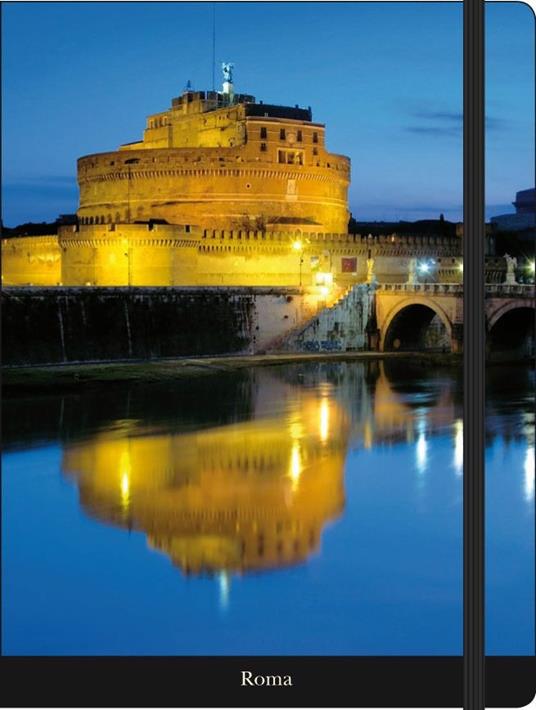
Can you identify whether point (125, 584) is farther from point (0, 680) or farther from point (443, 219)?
point (443, 219)

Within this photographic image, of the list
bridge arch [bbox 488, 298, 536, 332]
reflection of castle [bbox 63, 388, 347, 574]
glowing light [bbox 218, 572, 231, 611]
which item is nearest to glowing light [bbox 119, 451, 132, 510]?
reflection of castle [bbox 63, 388, 347, 574]

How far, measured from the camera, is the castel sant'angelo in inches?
1121

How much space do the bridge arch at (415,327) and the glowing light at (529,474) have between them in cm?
1189

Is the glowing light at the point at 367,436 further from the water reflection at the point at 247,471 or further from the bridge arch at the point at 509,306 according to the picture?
the bridge arch at the point at 509,306

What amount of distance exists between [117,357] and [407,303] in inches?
293

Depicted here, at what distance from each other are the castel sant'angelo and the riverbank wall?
281 centimetres

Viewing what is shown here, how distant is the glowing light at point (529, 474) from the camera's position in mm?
12375

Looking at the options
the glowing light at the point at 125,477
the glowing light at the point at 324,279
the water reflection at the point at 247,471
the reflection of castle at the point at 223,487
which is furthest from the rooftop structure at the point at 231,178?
the glowing light at the point at 125,477

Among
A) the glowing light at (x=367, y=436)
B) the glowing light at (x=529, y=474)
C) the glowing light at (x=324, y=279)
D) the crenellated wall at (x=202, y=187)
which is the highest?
the crenellated wall at (x=202, y=187)

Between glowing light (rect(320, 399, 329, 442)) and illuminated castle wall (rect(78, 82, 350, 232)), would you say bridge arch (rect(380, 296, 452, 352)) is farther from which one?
glowing light (rect(320, 399, 329, 442))

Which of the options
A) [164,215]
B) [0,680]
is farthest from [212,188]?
[0,680]

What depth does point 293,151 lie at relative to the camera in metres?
33.3

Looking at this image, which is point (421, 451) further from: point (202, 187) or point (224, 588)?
point (202, 187)

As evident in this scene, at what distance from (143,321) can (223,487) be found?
1207 cm
